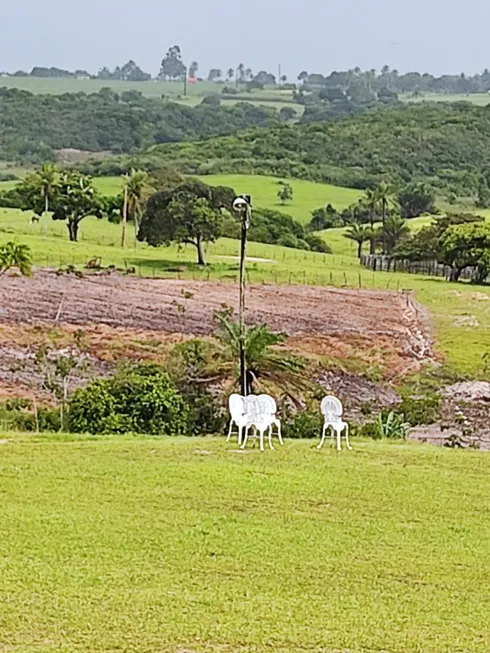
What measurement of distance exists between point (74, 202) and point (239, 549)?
68.2m

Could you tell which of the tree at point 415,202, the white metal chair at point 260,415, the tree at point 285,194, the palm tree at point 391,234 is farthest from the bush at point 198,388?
the tree at point 415,202

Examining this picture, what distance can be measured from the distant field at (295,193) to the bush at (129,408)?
Result: 89.2m

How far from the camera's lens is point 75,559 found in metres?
12.0

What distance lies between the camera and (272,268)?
237ft

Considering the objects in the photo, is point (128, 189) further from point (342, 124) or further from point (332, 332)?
point (342, 124)

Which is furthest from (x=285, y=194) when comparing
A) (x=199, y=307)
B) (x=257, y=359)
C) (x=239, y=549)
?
(x=239, y=549)

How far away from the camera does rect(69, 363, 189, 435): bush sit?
76.2ft

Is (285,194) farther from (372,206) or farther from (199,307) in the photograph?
(199,307)

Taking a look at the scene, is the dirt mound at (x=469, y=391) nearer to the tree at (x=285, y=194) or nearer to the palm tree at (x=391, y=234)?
the palm tree at (x=391, y=234)

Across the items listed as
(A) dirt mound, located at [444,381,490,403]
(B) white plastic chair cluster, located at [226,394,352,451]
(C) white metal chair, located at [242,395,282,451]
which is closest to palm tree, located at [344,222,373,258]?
(A) dirt mound, located at [444,381,490,403]

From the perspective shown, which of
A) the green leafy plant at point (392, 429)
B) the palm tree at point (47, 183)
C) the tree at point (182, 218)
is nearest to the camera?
the green leafy plant at point (392, 429)

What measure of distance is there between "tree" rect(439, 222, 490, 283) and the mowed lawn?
56.5m

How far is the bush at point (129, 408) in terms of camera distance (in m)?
23.2

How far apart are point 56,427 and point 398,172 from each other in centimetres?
12800
